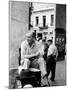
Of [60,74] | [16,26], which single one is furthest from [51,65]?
[16,26]

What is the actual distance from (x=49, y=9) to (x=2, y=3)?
79 centimetres

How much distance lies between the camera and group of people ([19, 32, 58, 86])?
304 cm

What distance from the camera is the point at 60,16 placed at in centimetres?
321

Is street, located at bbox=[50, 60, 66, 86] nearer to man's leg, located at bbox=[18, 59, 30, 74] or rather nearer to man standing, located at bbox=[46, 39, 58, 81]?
man standing, located at bbox=[46, 39, 58, 81]

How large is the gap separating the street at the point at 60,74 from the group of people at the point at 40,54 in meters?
0.07

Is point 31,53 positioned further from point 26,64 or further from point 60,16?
point 60,16

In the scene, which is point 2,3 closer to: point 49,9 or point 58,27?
point 49,9

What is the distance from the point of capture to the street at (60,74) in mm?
3201

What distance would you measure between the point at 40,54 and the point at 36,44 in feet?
0.60

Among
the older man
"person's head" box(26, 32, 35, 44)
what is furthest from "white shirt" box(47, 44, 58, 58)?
"person's head" box(26, 32, 35, 44)

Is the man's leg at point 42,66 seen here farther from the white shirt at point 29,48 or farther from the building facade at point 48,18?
the building facade at point 48,18

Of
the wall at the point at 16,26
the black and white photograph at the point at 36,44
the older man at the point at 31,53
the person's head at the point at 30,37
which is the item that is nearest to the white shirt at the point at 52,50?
the black and white photograph at the point at 36,44

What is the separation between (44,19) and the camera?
3127mm

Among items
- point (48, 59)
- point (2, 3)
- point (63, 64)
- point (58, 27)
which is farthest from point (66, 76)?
point (2, 3)
